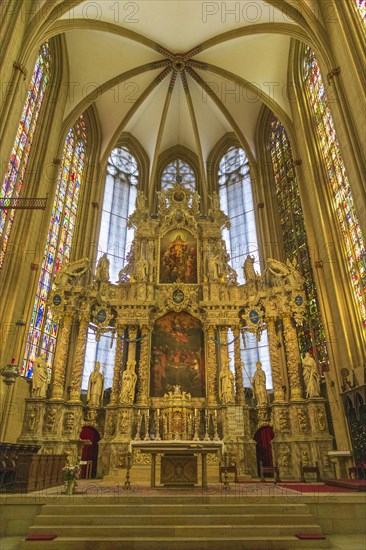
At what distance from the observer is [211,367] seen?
15633 mm

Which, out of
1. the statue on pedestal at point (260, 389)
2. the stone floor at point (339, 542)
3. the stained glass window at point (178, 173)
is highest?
the stained glass window at point (178, 173)

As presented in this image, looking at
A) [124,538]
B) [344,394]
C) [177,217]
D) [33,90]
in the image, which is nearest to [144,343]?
[177,217]

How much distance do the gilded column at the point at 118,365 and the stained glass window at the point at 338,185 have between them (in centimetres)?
912

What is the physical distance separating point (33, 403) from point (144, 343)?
4620mm

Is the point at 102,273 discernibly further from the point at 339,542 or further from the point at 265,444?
the point at 339,542

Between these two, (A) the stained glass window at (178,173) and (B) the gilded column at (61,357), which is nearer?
(B) the gilded column at (61,357)

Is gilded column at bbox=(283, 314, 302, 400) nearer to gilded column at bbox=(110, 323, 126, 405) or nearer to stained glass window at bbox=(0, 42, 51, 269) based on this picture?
gilded column at bbox=(110, 323, 126, 405)

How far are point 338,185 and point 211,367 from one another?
8.73m

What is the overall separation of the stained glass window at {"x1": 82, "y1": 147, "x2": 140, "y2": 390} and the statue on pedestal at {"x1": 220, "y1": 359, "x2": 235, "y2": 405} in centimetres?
726

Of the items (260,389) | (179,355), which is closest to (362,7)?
(260,389)

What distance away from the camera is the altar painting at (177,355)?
1553cm

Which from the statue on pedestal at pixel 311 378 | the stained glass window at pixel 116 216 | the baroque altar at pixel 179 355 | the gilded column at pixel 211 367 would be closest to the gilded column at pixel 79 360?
the baroque altar at pixel 179 355

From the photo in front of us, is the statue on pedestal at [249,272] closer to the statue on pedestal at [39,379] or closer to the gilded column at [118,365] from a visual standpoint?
the gilded column at [118,365]

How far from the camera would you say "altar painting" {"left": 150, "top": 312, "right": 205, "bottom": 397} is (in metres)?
15.5
